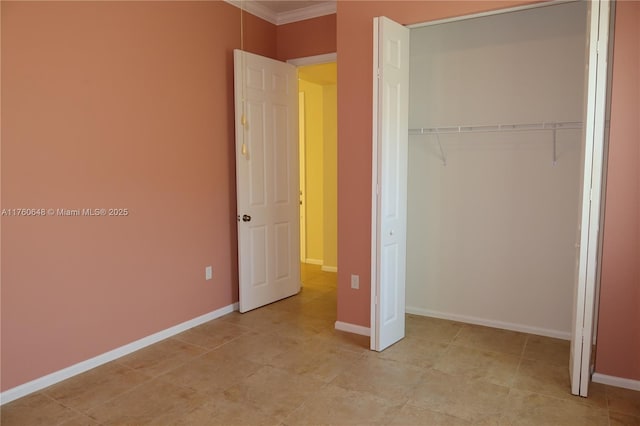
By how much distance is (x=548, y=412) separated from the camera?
251cm

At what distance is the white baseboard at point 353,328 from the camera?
3662 millimetres

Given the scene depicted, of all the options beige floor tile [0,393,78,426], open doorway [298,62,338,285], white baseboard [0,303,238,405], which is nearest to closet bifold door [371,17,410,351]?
white baseboard [0,303,238,405]

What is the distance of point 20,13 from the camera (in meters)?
2.58

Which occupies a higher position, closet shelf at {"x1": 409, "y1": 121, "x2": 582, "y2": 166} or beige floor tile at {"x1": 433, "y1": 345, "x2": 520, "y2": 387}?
closet shelf at {"x1": 409, "y1": 121, "x2": 582, "y2": 166}

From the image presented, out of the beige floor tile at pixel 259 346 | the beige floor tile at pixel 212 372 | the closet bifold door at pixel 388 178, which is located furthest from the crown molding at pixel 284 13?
the beige floor tile at pixel 212 372

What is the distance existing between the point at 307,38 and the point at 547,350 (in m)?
3.52

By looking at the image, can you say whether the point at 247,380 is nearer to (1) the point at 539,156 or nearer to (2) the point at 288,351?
(2) the point at 288,351

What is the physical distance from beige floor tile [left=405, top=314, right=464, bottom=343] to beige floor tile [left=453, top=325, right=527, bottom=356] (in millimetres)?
64

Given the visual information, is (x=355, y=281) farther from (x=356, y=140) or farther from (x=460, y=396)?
(x=460, y=396)

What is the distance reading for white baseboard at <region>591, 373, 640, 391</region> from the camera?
2740 mm

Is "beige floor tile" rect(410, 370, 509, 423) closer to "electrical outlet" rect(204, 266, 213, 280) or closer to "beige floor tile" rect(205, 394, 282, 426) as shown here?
"beige floor tile" rect(205, 394, 282, 426)

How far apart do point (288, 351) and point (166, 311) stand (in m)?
1.08

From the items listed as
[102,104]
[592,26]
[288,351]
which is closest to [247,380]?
[288,351]

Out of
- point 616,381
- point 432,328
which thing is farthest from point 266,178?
point 616,381
